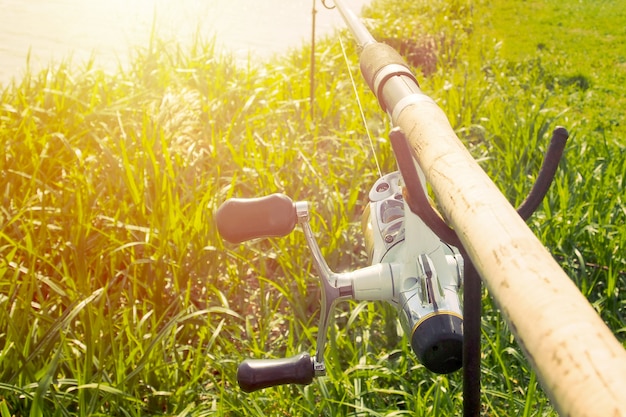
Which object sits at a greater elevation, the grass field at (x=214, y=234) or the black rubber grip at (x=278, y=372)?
the black rubber grip at (x=278, y=372)

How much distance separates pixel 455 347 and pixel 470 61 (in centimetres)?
449

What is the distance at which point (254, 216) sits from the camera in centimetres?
109

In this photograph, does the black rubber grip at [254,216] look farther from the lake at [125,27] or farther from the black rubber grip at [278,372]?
the lake at [125,27]

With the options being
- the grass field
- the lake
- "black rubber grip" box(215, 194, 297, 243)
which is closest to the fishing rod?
"black rubber grip" box(215, 194, 297, 243)

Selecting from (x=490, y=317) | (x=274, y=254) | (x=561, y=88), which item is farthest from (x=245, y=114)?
(x=561, y=88)

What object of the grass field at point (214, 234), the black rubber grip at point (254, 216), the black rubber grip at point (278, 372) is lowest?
the grass field at point (214, 234)

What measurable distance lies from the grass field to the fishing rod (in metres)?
0.72

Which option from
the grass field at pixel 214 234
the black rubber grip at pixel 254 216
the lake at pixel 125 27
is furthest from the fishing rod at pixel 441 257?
the lake at pixel 125 27

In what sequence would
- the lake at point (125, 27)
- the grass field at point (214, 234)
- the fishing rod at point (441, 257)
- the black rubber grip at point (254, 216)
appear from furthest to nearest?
the lake at point (125, 27), the grass field at point (214, 234), the black rubber grip at point (254, 216), the fishing rod at point (441, 257)

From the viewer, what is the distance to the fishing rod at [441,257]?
53 centimetres

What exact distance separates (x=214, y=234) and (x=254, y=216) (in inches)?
61.5

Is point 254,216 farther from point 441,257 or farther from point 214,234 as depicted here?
point 214,234

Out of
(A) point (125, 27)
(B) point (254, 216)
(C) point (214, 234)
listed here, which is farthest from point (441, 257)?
(A) point (125, 27)

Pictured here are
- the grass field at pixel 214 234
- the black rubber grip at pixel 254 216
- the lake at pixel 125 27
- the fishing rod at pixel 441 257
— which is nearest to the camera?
the fishing rod at pixel 441 257
